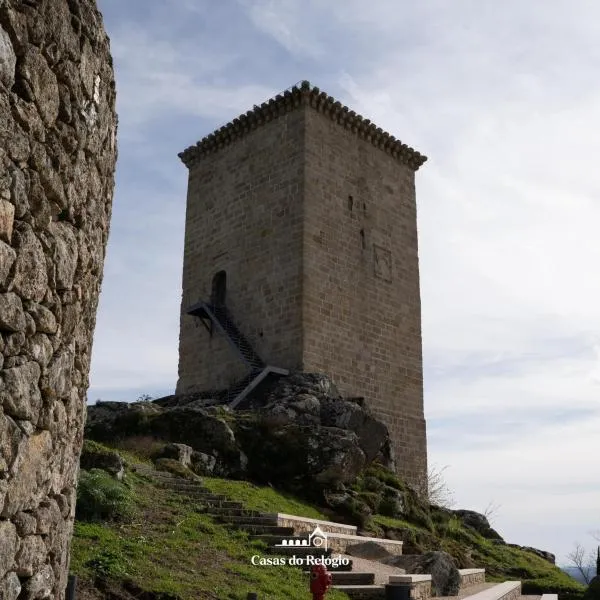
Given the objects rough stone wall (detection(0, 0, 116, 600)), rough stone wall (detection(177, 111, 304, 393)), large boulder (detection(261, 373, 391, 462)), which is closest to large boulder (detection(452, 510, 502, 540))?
large boulder (detection(261, 373, 391, 462))

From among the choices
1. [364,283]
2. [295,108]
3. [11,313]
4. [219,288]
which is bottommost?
[11,313]

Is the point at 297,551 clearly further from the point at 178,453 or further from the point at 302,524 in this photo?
the point at 178,453

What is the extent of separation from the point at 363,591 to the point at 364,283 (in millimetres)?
14517

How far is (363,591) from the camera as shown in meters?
9.05

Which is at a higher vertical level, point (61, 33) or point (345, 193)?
point (345, 193)

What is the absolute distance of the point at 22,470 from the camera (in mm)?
3436

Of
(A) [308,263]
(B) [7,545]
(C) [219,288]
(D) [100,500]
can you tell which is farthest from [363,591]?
(C) [219,288]

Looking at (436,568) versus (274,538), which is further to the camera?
(436,568)

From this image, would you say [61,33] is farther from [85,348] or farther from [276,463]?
[276,463]

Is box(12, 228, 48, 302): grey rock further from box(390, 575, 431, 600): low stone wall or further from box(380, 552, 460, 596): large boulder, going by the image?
box(380, 552, 460, 596): large boulder

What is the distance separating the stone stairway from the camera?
30.8 feet

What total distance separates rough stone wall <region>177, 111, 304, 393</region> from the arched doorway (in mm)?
180

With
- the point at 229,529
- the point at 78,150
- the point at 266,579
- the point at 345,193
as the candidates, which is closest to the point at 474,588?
the point at 229,529

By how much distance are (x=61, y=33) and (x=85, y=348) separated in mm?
1798
